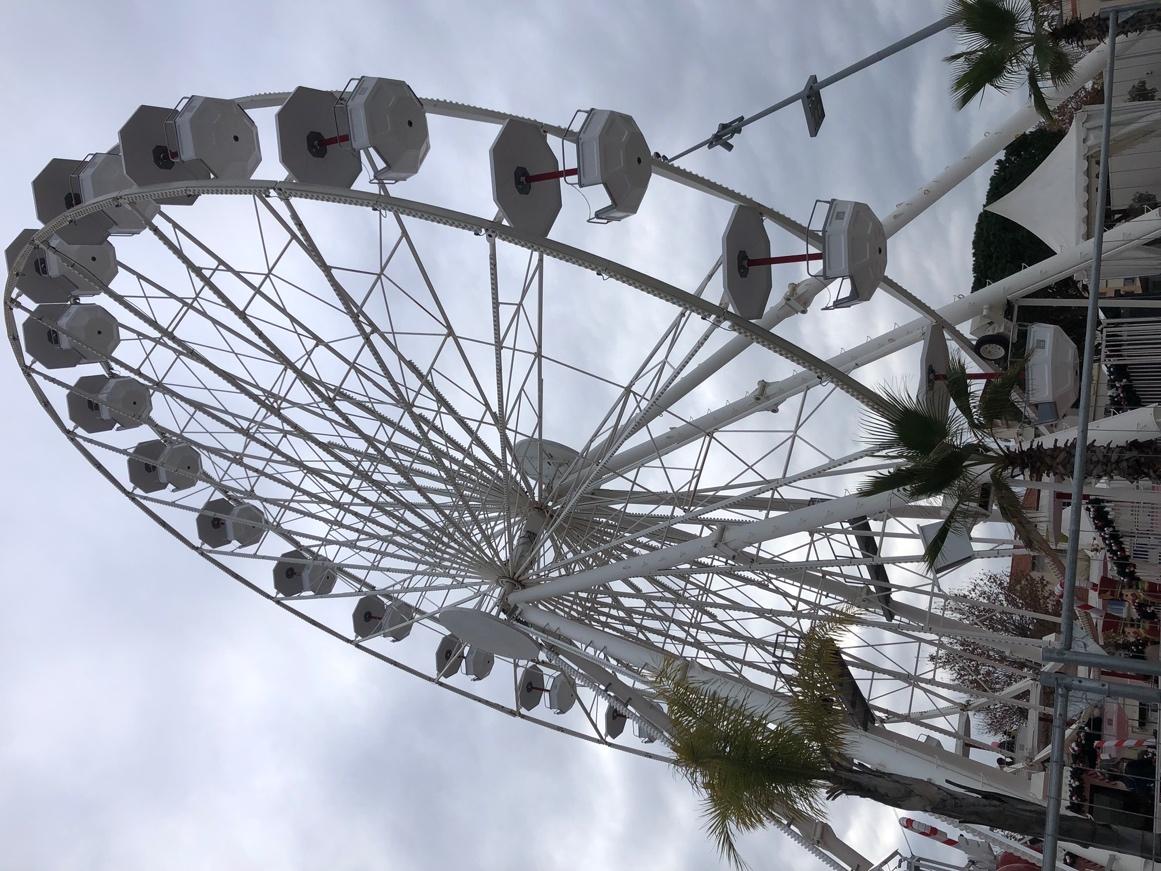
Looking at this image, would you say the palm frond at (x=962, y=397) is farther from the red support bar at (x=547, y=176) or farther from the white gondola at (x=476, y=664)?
the white gondola at (x=476, y=664)

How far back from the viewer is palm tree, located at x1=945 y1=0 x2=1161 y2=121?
17359 mm

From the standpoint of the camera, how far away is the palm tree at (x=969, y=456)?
36.0 ft

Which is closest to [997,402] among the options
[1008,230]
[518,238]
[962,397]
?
[962,397]

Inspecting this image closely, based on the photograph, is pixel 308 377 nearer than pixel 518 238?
No

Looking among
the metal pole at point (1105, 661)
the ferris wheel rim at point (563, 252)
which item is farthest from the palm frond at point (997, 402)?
the metal pole at point (1105, 661)

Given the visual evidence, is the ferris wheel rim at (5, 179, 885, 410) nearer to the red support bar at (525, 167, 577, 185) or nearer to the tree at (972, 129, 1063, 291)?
the red support bar at (525, 167, 577, 185)

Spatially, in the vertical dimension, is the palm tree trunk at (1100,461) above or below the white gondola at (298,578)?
above

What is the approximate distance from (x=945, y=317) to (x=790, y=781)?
38.7ft

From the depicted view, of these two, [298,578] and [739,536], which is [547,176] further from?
[298,578]

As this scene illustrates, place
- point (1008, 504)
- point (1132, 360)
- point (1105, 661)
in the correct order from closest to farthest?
point (1105, 661)
point (1008, 504)
point (1132, 360)

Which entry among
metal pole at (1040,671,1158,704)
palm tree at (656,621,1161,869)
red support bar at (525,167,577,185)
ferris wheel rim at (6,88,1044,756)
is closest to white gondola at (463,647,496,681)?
palm tree at (656,621,1161,869)

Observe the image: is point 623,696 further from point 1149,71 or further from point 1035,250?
point 1035,250

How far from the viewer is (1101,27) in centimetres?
1620

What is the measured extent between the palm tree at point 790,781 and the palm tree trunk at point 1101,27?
11.1 m
